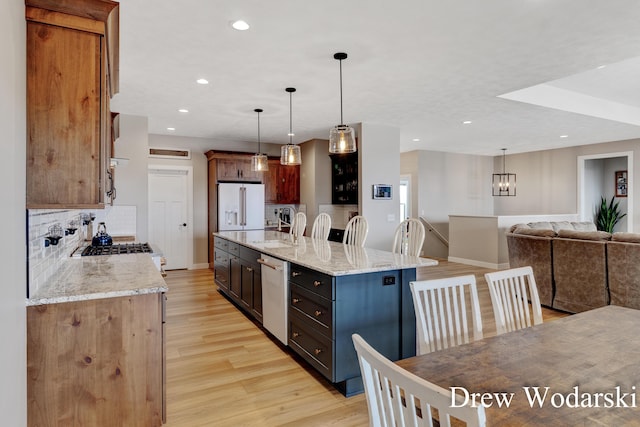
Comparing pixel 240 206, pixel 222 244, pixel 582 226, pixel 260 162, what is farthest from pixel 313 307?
pixel 582 226

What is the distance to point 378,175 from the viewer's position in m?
6.00

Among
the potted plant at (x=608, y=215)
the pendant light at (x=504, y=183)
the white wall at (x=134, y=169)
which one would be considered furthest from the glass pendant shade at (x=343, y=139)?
the potted plant at (x=608, y=215)

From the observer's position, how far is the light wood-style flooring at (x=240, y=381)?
2250 millimetres

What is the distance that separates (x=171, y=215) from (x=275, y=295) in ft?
14.9

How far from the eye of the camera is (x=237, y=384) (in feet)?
8.73

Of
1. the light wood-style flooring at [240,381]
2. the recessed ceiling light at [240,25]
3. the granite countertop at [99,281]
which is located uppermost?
the recessed ceiling light at [240,25]

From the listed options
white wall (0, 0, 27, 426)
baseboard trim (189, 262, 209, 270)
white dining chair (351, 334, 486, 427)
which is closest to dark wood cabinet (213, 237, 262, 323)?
baseboard trim (189, 262, 209, 270)

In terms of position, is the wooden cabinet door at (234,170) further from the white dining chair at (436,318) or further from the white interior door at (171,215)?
the white dining chair at (436,318)

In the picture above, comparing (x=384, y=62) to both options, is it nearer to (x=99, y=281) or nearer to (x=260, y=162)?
(x=260, y=162)

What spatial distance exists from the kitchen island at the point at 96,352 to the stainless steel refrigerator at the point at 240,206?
15.6 ft

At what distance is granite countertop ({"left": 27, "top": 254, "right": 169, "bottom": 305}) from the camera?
183 centimetres

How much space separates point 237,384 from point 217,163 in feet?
16.0

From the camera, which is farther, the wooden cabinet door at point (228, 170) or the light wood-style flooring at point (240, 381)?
the wooden cabinet door at point (228, 170)

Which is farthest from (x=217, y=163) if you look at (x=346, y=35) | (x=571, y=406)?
(x=571, y=406)
